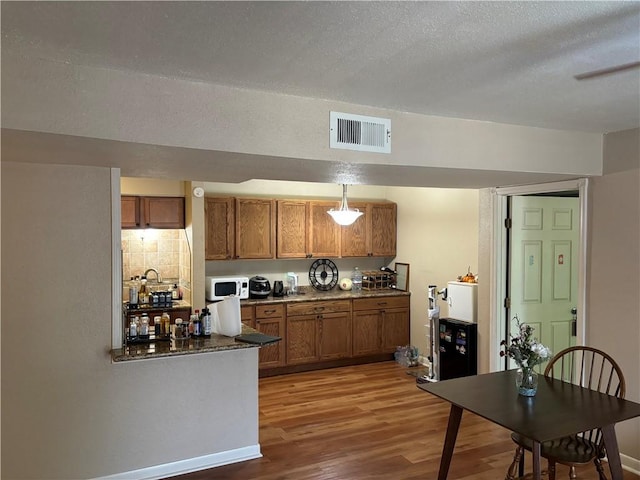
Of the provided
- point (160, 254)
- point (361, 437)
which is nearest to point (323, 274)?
point (160, 254)

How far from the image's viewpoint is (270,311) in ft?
18.6

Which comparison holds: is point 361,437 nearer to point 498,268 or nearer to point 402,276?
point 498,268

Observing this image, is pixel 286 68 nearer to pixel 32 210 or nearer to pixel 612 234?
pixel 32 210

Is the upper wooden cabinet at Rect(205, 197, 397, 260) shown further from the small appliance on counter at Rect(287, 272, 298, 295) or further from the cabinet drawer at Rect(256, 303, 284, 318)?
the cabinet drawer at Rect(256, 303, 284, 318)

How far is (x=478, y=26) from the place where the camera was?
1.63 m

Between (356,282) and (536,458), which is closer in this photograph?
(536,458)

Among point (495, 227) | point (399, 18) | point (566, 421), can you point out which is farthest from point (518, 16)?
point (495, 227)

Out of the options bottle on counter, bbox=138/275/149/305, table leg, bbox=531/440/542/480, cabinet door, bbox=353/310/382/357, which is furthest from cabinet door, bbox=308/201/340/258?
table leg, bbox=531/440/542/480

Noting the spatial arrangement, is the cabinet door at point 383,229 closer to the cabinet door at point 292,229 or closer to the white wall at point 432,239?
the white wall at point 432,239

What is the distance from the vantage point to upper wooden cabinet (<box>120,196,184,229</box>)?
5.29 m

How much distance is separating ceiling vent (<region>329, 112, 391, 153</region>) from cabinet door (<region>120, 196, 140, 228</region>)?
136 inches

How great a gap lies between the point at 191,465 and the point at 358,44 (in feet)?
9.67

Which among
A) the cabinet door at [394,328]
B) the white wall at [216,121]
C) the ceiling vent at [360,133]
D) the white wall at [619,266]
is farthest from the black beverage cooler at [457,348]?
the ceiling vent at [360,133]

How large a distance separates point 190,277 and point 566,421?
3.99m
